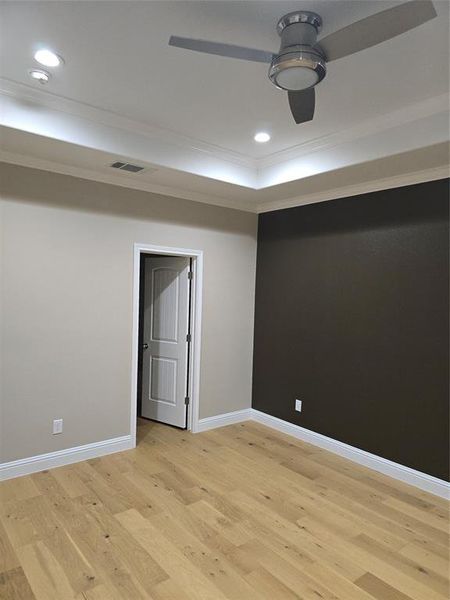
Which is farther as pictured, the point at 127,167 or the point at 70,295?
the point at 70,295

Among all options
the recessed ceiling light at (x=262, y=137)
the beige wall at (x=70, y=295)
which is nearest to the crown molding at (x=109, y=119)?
the recessed ceiling light at (x=262, y=137)

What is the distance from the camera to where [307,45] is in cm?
189

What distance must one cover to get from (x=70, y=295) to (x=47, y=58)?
6.24ft

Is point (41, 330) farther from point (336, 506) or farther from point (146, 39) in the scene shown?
point (336, 506)

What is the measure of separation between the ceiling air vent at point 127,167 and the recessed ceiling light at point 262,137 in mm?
1040

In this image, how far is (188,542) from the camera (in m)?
2.59

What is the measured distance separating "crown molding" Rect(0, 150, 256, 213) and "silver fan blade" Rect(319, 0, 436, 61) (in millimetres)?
2399

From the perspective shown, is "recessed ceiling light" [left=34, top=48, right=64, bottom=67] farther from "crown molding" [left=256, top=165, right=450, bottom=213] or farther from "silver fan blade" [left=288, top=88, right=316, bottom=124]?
"crown molding" [left=256, top=165, right=450, bottom=213]

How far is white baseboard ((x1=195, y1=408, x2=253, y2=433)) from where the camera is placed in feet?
15.1

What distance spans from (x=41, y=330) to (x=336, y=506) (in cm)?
282

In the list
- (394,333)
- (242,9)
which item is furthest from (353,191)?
(242,9)

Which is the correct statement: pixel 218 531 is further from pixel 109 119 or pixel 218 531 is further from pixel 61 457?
pixel 109 119

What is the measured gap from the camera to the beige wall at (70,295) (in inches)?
130

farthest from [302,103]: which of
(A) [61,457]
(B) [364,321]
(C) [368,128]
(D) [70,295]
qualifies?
(A) [61,457]
